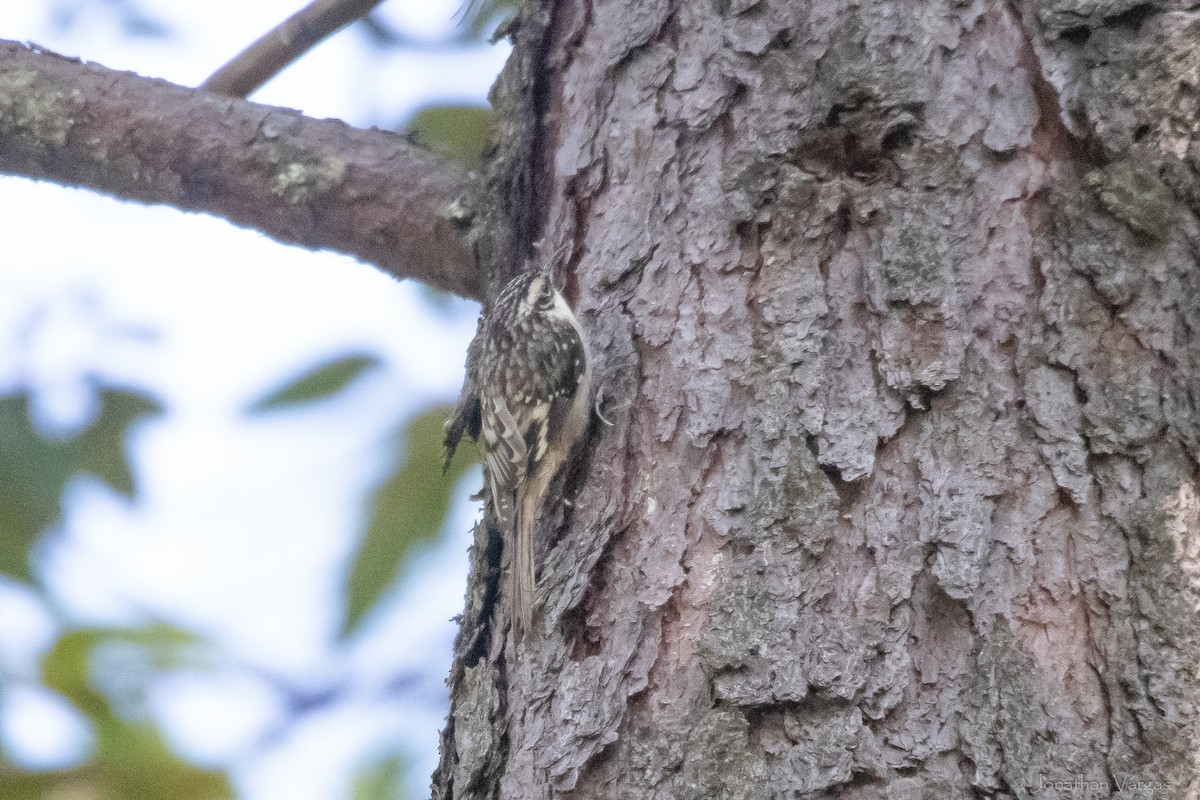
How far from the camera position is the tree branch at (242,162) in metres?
2.08

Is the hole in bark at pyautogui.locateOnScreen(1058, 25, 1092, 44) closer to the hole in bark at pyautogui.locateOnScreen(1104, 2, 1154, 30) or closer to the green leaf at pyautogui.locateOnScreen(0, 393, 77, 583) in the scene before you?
the hole in bark at pyautogui.locateOnScreen(1104, 2, 1154, 30)

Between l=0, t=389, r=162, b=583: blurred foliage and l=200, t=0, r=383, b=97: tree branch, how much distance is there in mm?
696

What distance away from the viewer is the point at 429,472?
1.96 m

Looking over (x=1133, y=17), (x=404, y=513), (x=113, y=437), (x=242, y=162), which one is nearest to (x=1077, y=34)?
(x=1133, y=17)

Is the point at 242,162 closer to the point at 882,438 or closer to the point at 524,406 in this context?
the point at 524,406

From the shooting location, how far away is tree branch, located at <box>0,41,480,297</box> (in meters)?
2.08

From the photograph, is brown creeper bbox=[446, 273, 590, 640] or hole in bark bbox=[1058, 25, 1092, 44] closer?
hole in bark bbox=[1058, 25, 1092, 44]

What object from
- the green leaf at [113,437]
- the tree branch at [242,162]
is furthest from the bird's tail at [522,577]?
the green leaf at [113,437]

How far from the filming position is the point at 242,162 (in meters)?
2.12

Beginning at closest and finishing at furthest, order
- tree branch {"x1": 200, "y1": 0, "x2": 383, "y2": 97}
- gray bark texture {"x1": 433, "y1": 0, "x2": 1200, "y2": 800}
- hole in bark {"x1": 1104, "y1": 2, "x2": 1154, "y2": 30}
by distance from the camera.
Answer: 1. gray bark texture {"x1": 433, "y1": 0, "x2": 1200, "y2": 800}
2. hole in bark {"x1": 1104, "y1": 2, "x2": 1154, "y2": 30}
3. tree branch {"x1": 200, "y1": 0, "x2": 383, "y2": 97}

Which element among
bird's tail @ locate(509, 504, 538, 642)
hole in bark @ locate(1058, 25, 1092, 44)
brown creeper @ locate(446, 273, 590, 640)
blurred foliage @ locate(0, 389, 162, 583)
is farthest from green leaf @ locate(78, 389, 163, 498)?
hole in bark @ locate(1058, 25, 1092, 44)

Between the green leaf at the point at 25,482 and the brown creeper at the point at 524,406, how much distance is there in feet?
2.04

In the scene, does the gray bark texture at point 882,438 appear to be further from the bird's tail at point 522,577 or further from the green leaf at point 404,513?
the green leaf at point 404,513

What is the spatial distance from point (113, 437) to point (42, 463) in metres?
0.11
